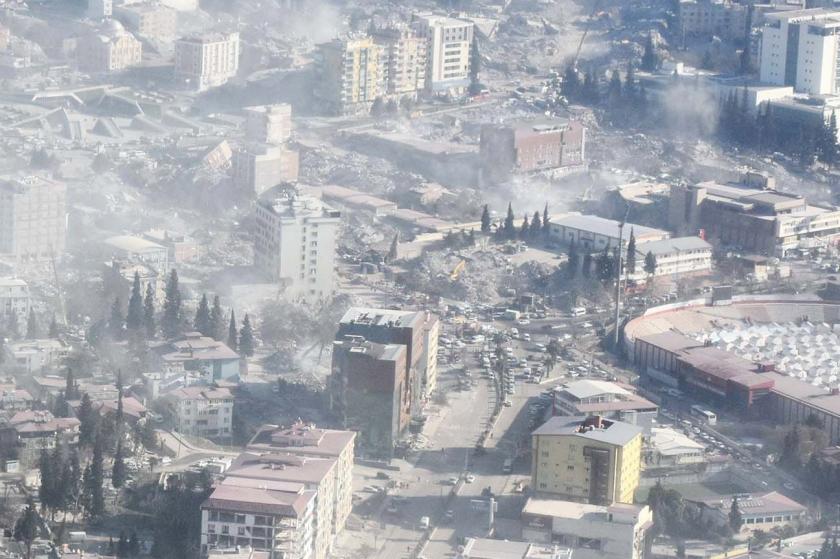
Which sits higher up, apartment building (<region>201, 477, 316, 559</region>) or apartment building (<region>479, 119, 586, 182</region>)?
apartment building (<region>479, 119, 586, 182</region>)

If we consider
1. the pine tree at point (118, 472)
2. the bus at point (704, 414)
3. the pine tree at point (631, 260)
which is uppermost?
the pine tree at point (631, 260)

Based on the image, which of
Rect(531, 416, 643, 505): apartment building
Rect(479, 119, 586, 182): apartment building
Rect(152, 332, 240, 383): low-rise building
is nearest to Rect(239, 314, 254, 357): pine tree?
Rect(152, 332, 240, 383): low-rise building

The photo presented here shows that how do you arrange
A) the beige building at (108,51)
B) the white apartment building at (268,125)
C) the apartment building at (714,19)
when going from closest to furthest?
the white apartment building at (268,125)
the beige building at (108,51)
the apartment building at (714,19)

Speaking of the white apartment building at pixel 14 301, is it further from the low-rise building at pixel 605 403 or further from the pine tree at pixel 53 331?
the low-rise building at pixel 605 403

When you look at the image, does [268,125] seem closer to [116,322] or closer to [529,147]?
[529,147]

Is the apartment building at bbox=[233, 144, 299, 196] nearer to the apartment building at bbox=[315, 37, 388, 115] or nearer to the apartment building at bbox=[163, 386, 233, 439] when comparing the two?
the apartment building at bbox=[315, 37, 388, 115]

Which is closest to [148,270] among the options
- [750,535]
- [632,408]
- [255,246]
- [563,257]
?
[255,246]

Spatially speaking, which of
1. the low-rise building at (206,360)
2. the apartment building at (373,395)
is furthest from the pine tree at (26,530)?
the low-rise building at (206,360)
